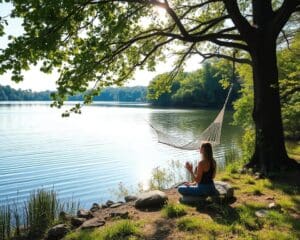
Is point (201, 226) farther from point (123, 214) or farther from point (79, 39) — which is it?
point (79, 39)

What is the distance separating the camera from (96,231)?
20.2 ft

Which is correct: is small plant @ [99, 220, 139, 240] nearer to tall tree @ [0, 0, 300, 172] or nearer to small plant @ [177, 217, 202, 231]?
small plant @ [177, 217, 202, 231]

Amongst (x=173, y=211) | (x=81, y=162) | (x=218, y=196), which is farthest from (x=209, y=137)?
(x=81, y=162)

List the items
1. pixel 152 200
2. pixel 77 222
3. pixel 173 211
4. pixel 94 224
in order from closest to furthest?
pixel 173 211, pixel 94 224, pixel 152 200, pixel 77 222

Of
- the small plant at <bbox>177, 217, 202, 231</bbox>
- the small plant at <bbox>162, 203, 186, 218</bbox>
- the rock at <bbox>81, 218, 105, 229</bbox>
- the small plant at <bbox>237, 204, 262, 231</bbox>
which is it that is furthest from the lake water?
the small plant at <bbox>237, 204, 262, 231</bbox>

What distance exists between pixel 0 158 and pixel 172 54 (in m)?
13.2

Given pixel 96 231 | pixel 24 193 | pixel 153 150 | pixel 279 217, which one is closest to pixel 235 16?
pixel 279 217

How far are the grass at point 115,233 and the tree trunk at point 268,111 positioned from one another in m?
4.88

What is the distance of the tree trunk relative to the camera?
9.47 m

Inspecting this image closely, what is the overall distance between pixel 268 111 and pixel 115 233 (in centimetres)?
580

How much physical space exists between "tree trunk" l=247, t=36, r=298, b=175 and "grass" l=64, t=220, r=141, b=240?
488 centimetres

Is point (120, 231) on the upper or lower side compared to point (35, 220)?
upper

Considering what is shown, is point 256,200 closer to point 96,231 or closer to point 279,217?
point 279,217

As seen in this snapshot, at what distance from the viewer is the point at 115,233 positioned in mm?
5684
